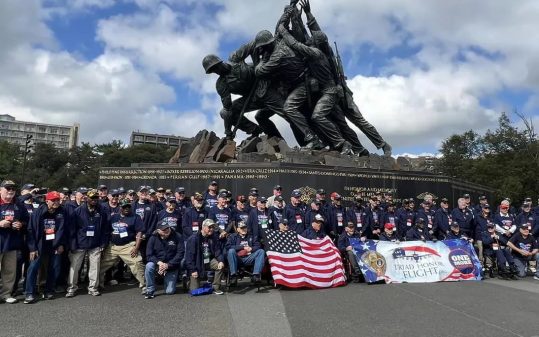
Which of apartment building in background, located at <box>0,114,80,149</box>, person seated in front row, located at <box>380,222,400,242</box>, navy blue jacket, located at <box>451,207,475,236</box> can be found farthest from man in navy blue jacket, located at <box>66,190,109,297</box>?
apartment building in background, located at <box>0,114,80,149</box>

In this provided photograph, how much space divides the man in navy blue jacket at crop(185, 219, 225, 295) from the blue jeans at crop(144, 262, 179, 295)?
12.4 inches

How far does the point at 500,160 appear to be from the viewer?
5056 cm

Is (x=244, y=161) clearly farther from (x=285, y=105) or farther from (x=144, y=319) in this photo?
(x=144, y=319)

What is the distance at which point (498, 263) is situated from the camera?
11.1m

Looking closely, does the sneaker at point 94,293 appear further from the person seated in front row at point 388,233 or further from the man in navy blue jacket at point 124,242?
the person seated in front row at point 388,233

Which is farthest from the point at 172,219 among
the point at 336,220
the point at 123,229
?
the point at 336,220

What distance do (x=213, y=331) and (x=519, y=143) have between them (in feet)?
177

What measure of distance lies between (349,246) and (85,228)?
18.5 ft

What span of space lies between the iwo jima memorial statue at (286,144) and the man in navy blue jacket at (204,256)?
6.38 meters

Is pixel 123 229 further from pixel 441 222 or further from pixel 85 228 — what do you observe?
pixel 441 222

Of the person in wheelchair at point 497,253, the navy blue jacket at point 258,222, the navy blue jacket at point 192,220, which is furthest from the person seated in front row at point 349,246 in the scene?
the person in wheelchair at point 497,253

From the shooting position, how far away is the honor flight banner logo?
10039 mm

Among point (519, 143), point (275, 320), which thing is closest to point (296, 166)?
point (275, 320)

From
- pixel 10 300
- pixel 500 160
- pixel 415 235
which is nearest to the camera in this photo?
pixel 10 300
